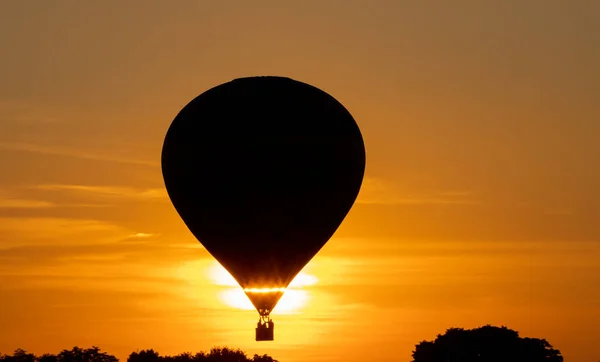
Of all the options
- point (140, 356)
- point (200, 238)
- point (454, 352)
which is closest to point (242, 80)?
point (200, 238)

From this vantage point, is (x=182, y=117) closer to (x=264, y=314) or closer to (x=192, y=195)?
(x=192, y=195)

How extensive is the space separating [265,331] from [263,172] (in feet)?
27.9

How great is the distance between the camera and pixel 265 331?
8275cm

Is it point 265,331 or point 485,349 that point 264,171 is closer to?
point 265,331

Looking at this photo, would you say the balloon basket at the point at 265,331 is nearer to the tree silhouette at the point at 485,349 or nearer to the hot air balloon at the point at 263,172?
the hot air balloon at the point at 263,172

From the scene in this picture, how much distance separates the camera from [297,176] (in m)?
87.4

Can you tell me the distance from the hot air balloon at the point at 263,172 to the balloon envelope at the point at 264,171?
0.05 m

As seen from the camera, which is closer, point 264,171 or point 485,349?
point 264,171

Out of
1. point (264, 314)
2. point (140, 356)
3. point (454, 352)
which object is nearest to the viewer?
point (264, 314)

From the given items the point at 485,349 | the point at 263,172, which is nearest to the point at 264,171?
the point at 263,172

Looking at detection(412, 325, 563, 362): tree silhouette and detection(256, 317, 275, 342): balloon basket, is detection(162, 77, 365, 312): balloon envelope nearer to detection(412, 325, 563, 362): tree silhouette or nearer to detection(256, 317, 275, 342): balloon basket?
detection(256, 317, 275, 342): balloon basket

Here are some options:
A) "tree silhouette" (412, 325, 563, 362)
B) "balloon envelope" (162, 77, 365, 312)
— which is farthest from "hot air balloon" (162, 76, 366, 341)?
"tree silhouette" (412, 325, 563, 362)

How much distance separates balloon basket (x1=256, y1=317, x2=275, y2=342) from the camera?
269 feet

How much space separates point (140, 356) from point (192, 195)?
77.9 metres
